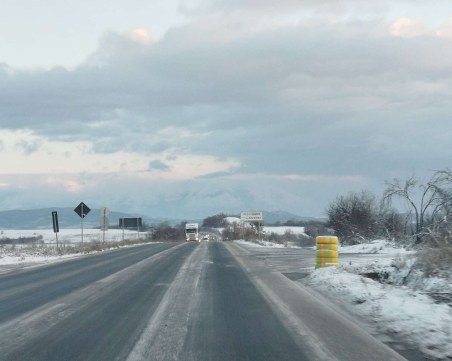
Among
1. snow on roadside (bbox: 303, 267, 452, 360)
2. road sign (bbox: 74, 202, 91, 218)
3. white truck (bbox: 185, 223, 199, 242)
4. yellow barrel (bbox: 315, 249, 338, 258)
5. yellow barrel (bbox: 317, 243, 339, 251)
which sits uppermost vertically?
road sign (bbox: 74, 202, 91, 218)

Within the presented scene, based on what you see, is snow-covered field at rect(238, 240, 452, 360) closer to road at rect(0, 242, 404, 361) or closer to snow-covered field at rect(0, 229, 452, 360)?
snow-covered field at rect(0, 229, 452, 360)

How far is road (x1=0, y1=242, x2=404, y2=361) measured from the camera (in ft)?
26.0

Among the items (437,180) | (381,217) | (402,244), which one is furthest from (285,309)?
(381,217)

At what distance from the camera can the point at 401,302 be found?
11.8 m

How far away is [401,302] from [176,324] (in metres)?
4.83

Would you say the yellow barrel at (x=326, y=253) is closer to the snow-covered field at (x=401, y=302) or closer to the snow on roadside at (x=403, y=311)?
the snow-covered field at (x=401, y=302)

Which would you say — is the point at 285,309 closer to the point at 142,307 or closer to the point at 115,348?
the point at 142,307

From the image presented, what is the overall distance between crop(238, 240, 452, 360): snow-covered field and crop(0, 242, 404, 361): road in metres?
0.61

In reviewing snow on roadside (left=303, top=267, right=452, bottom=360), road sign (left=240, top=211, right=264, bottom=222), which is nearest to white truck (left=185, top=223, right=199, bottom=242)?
road sign (left=240, top=211, right=264, bottom=222)

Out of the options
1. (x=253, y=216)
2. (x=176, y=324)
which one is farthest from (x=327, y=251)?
(x=253, y=216)

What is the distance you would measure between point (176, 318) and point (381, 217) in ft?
132

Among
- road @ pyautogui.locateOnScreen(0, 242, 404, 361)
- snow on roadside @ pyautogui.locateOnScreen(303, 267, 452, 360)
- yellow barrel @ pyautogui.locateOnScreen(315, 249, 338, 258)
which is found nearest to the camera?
road @ pyautogui.locateOnScreen(0, 242, 404, 361)

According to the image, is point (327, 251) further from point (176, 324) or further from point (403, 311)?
point (176, 324)

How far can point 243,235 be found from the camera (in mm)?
100062
